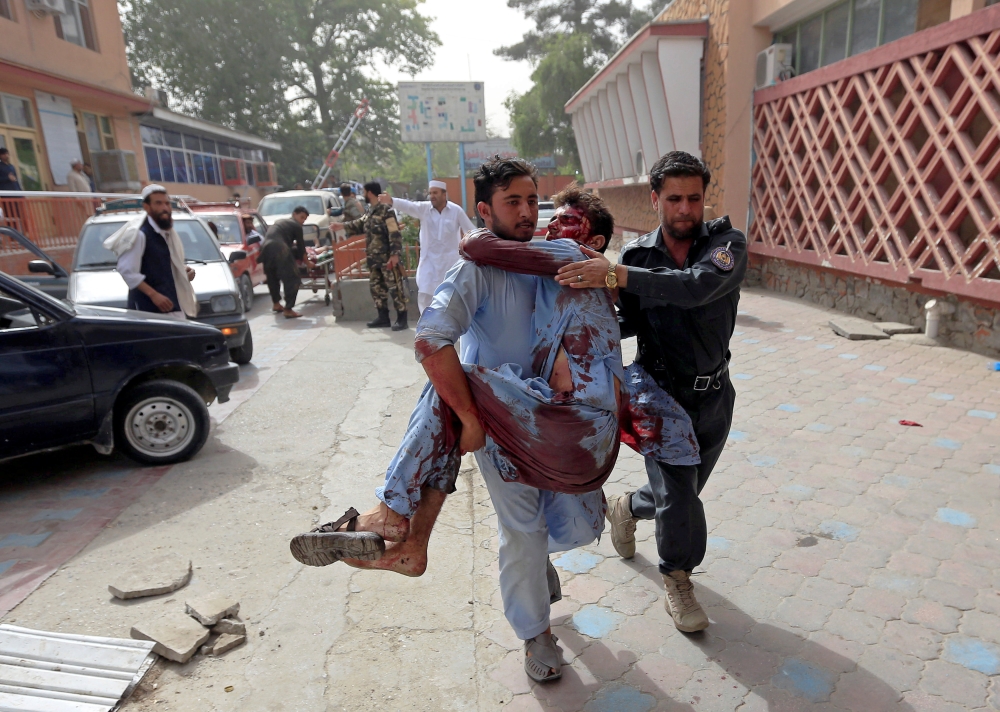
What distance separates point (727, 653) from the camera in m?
2.55

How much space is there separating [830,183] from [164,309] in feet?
25.5

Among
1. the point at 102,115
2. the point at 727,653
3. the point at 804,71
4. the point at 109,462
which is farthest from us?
the point at 102,115

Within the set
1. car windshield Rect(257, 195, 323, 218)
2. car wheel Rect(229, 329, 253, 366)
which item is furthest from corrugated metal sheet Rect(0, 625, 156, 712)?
car windshield Rect(257, 195, 323, 218)

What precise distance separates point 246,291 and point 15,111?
8.04 m

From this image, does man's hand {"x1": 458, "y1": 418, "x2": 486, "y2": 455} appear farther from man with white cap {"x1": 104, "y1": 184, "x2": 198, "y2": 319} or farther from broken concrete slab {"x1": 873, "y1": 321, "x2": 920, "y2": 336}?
broken concrete slab {"x1": 873, "y1": 321, "x2": 920, "y2": 336}

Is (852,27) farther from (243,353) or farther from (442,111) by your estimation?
(442,111)

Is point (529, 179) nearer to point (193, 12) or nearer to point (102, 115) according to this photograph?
point (102, 115)

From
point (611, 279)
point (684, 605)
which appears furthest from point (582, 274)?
point (684, 605)

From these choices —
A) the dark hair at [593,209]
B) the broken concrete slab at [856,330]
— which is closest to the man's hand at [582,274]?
the dark hair at [593,209]

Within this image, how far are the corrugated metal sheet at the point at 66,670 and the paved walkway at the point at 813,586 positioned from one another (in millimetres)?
1322

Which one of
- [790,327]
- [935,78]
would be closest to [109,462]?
[790,327]

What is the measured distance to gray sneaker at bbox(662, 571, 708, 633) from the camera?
2.63 metres

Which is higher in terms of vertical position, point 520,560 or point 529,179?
point 529,179

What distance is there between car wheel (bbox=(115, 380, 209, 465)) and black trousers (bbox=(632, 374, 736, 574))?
3.45 metres
